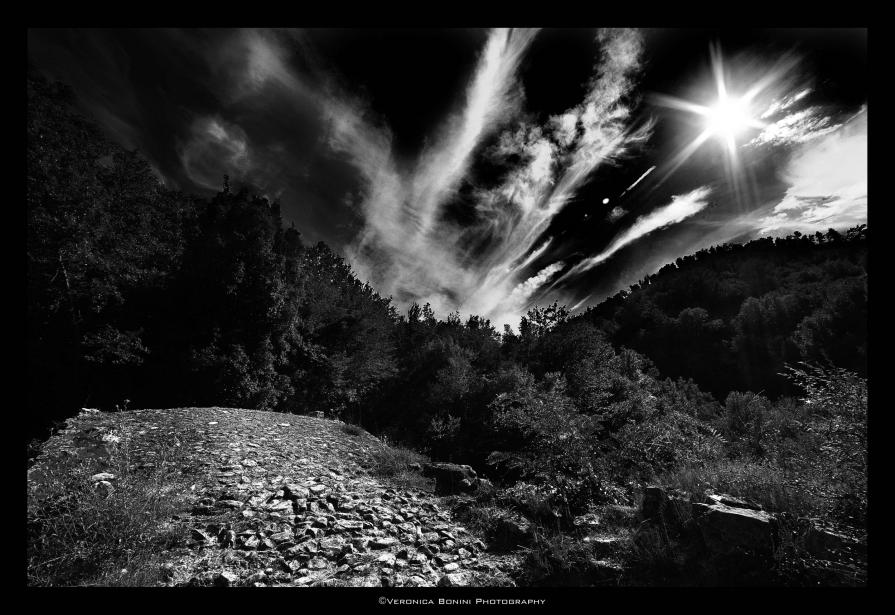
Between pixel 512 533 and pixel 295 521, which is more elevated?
pixel 295 521

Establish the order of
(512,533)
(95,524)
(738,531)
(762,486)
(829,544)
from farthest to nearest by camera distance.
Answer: (512,533) < (762,486) < (95,524) < (738,531) < (829,544)

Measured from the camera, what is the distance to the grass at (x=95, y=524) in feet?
10.5

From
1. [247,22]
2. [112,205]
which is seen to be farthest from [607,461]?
[112,205]

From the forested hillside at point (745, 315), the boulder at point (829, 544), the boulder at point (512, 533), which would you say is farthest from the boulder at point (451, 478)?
the forested hillside at point (745, 315)

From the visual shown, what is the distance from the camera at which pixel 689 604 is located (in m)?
2.93

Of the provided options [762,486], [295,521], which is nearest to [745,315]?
[762,486]

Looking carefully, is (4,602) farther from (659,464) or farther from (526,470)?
(659,464)

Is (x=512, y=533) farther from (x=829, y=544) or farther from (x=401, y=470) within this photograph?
(x=401, y=470)

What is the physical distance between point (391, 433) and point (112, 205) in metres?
19.6

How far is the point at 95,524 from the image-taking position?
142 inches

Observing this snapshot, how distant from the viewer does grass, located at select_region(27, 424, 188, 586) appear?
319 centimetres

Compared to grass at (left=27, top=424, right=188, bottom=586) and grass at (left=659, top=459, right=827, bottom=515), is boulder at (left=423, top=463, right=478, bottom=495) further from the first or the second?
grass at (left=27, top=424, right=188, bottom=586)

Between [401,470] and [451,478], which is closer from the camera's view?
[451,478]

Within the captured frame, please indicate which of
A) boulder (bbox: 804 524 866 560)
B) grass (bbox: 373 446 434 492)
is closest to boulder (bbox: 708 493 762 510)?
boulder (bbox: 804 524 866 560)
